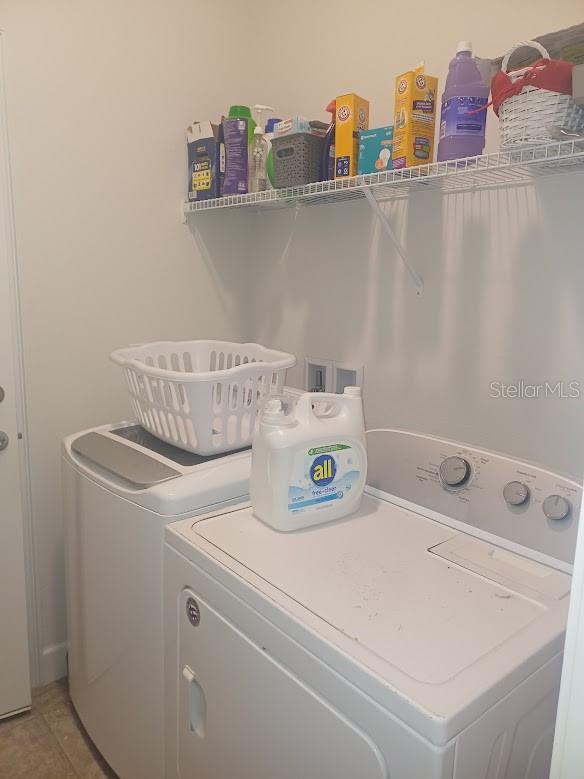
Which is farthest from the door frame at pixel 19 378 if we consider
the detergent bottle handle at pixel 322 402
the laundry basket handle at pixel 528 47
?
the laundry basket handle at pixel 528 47

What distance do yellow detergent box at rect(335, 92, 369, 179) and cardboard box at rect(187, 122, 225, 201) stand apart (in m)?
0.54

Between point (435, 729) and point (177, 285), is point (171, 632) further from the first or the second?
point (177, 285)

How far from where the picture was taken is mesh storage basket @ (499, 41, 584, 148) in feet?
3.57

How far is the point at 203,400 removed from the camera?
1.45m

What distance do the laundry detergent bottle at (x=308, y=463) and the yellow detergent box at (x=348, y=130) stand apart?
0.67 meters

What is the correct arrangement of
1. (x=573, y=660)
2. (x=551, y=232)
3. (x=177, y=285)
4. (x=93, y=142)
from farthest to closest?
(x=177, y=285) → (x=93, y=142) → (x=551, y=232) → (x=573, y=660)

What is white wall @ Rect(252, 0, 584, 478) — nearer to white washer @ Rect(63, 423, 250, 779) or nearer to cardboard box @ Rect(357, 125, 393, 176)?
cardboard box @ Rect(357, 125, 393, 176)

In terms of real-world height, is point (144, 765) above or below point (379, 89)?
below

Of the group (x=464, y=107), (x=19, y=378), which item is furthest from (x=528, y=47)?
(x=19, y=378)

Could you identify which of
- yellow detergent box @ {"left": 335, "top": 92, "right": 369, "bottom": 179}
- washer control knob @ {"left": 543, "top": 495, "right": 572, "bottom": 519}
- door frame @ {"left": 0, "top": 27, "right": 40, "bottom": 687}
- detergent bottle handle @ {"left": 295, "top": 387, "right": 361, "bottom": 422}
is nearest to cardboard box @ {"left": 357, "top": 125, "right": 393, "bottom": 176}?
yellow detergent box @ {"left": 335, "top": 92, "right": 369, "bottom": 179}

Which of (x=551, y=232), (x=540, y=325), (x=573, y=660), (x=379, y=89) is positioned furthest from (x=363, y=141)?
(x=573, y=660)

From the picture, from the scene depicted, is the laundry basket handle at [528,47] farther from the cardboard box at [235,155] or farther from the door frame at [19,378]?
the door frame at [19,378]

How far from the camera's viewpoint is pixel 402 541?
1.22 metres

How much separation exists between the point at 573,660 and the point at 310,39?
2.07 m
